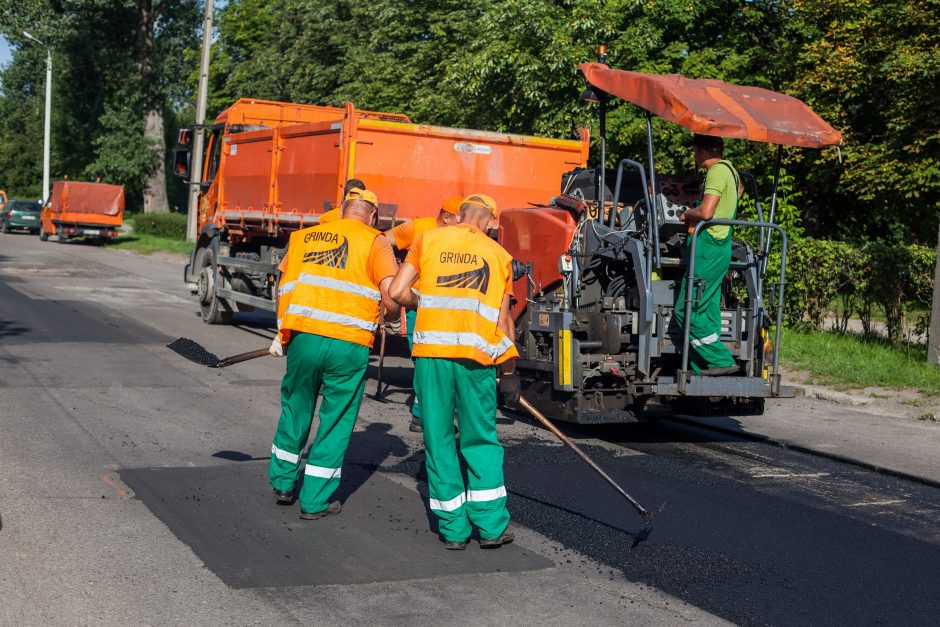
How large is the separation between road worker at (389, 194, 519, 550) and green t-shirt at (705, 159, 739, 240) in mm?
2900

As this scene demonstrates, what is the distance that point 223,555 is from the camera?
5.33m

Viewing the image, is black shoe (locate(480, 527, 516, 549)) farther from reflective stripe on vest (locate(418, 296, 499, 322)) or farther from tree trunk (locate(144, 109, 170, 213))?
tree trunk (locate(144, 109, 170, 213))

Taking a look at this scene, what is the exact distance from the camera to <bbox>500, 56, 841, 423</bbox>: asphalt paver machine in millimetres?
8055

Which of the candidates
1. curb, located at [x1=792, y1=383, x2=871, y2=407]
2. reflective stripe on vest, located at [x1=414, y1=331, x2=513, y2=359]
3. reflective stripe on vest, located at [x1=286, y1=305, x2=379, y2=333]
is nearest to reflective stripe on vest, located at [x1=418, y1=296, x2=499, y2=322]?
reflective stripe on vest, located at [x1=414, y1=331, x2=513, y2=359]

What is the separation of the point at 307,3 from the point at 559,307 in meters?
27.7

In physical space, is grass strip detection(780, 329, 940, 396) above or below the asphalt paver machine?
below

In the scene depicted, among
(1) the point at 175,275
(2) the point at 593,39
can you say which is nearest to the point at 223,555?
(2) the point at 593,39

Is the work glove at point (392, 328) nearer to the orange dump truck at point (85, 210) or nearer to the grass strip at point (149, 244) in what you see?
the grass strip at point (149, 244)

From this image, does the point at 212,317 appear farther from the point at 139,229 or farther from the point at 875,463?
the point at 139,229

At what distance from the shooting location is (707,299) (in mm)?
8188

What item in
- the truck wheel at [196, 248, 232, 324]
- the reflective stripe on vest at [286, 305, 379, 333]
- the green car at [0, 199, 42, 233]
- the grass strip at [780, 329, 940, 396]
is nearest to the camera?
the reflective stripe on vest at [286, 305, 379, 333]

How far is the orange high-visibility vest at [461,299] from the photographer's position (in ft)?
18.5

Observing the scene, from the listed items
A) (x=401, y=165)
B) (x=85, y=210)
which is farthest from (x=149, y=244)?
(x=401, y=165)

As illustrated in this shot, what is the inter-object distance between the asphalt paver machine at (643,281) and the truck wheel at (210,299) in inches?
320
